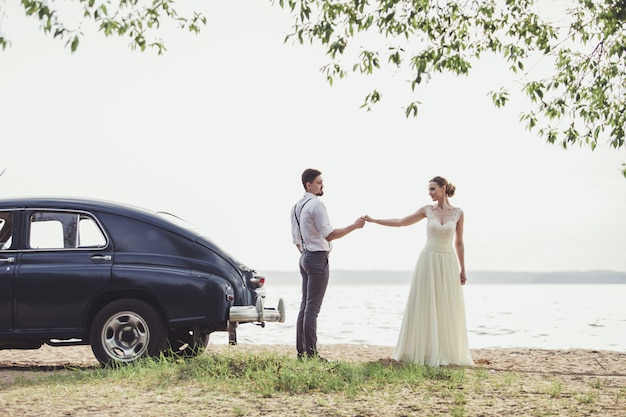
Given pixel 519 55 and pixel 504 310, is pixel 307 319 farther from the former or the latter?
pixel 504 310

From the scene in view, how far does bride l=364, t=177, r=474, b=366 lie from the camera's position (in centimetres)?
1178

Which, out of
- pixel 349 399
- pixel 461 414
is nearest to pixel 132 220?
pixel 349 399

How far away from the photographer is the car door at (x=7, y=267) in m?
10.9

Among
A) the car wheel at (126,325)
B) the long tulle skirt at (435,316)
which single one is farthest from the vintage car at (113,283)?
the long tulle skirt at (435,316)

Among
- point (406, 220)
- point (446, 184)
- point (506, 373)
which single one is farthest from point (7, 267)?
point (506, 373)

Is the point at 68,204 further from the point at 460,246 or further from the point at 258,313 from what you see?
the point at 460,246

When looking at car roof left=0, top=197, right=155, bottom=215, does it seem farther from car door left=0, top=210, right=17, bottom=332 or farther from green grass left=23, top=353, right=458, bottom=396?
green grass left=23, top=353, right=458, bottom=396

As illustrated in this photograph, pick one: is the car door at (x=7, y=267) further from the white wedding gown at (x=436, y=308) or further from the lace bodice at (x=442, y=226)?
the lace bodice at (x=442, y=226)

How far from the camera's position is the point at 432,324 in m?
11.8

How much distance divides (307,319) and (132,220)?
2.51 meters

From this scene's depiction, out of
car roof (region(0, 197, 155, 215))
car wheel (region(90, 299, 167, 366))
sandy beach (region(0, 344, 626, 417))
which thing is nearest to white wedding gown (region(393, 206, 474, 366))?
sandy beach (region(0, 344, 626, 417))

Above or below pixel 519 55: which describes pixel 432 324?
below

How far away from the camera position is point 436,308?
1192 centimetres

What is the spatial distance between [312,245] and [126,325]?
2.47 m
